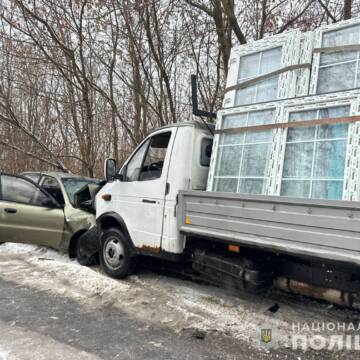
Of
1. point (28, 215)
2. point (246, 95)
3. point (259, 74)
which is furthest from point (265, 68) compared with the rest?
point (28, 215)

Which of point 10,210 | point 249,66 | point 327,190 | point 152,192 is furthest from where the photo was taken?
point 10,210

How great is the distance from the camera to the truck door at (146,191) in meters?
4.84

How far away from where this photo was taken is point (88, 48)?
38.7 ft

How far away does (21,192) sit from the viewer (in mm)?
6496

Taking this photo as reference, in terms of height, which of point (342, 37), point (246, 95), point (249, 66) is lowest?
point (246, 95)

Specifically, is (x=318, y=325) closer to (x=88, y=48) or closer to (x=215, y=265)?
(x=215, y=265)

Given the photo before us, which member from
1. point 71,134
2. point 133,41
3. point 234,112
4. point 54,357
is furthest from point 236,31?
point 71,134

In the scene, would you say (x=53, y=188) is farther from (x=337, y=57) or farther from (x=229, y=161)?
(x=337, y=57)

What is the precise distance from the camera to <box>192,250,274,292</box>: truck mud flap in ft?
12.9

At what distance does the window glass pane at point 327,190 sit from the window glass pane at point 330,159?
0.07 metres

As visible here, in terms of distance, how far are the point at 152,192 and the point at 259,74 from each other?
2030mm

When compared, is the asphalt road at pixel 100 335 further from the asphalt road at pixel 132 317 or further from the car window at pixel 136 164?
the car window at pixel 136 164

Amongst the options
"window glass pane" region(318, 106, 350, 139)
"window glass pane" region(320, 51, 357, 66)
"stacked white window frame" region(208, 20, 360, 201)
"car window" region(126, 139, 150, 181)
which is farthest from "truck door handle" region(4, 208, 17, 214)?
"window glass pane" region(320, 51, 357, 66)

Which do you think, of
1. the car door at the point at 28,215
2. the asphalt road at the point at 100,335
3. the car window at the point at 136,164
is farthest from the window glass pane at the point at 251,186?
the car door at the point at 28,215
